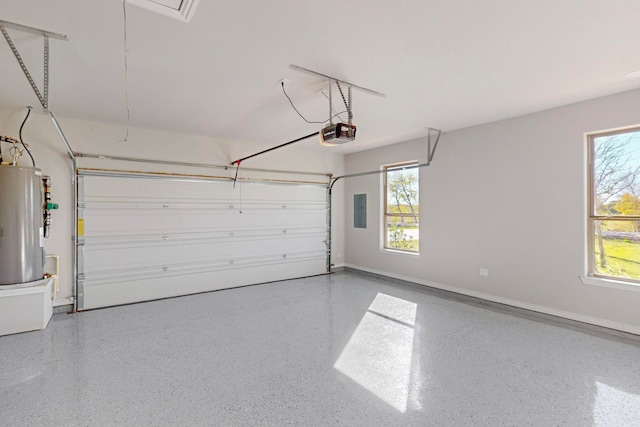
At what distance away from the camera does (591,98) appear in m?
3.32

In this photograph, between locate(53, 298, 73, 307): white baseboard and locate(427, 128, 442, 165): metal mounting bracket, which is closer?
locate(53, 298, 73, 307): white baseboard

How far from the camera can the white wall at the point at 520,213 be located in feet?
11.0

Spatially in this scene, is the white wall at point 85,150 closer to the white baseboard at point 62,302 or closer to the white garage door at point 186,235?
the white baseboard at point 62,302

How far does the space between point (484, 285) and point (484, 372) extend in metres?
2.10

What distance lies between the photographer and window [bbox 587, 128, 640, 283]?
3199mm

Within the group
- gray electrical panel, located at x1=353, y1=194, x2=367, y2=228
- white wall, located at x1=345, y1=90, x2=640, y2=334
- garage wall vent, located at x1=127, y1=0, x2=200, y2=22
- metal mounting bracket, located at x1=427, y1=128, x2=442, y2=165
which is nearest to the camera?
garage wall vent, located at x1=127, y1=0, x2=200, y2=22

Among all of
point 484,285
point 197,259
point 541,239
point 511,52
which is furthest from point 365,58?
point 197,259

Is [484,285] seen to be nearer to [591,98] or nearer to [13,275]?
[591,98]

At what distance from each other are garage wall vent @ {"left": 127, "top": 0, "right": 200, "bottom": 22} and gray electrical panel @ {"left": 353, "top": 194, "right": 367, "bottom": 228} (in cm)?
467

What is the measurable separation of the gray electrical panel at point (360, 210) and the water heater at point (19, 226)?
15.9 feet

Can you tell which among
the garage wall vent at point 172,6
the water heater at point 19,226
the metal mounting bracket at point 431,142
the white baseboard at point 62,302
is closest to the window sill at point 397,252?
the metal mounting bracket at point 431,142

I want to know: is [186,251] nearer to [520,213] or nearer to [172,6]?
[172,6]

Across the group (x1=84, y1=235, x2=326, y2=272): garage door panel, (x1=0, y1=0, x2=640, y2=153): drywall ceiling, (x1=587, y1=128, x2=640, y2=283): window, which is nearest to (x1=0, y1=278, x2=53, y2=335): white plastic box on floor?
(x1=84, y1=235, x2=326, y2=272): garage door panel

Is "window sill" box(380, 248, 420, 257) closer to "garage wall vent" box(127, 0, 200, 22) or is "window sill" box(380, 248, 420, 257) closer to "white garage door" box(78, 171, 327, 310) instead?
"white garage door" box(78, 171, 327, 310)
